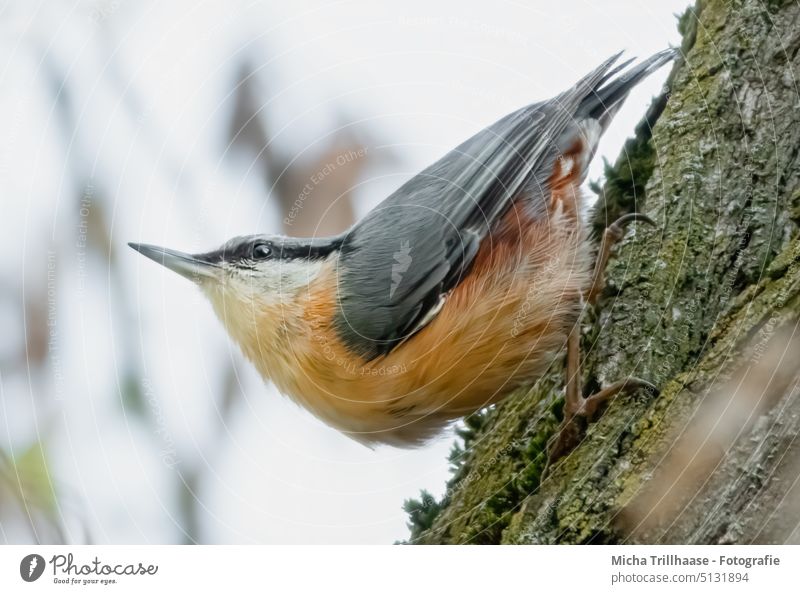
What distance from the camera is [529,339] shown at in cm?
125

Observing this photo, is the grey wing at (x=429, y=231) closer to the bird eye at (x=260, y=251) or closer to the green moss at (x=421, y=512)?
the bird eye at (x=260, y=251)

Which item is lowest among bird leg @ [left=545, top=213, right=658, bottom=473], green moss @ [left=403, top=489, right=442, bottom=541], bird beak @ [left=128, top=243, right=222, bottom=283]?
green moss @ [left=403, top=489, right=442, bottom=541]

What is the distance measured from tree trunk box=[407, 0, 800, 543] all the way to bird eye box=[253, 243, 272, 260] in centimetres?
41

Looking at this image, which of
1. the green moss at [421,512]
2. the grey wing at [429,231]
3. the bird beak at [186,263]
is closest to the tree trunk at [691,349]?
the green moss at [421,512]

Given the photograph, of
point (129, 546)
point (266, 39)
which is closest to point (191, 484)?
point (129, 546)

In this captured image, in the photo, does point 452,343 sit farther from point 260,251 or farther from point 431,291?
point 260,251

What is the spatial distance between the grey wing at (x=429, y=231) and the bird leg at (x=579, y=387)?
125 millimetres

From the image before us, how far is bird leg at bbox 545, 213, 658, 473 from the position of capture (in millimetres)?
1183

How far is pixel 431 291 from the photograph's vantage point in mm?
1225

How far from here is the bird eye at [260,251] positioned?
1.21 metres

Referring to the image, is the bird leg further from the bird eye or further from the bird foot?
the bird eye

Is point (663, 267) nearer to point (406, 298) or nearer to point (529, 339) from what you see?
point (529, 339)

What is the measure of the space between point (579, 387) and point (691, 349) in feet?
0.54

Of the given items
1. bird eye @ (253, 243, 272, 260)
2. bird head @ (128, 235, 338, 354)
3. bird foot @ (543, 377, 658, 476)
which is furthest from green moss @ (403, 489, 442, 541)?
bird eye @ (253, 243, 272, 260)
